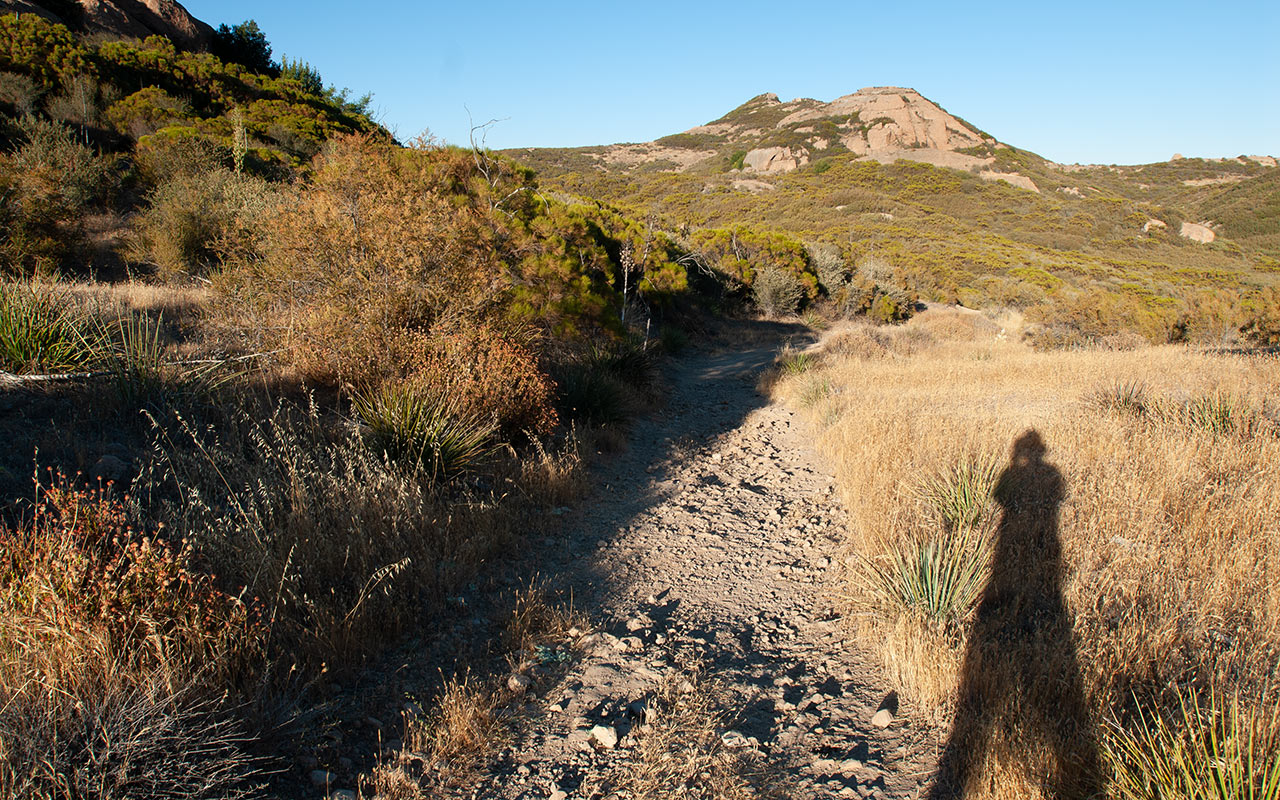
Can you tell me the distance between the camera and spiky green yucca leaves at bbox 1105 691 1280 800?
180cm

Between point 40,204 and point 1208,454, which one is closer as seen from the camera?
point 1208,454

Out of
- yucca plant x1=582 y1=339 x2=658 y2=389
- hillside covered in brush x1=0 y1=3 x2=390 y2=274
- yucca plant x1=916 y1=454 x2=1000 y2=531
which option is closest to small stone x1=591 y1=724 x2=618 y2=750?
yucca plant x1=916 y1=454 x2=1000 y2=531

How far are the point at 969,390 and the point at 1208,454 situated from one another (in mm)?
3788

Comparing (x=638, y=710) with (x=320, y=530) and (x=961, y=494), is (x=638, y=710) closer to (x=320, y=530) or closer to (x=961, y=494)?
(x=320, y=530)

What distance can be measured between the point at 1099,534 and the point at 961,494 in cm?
82

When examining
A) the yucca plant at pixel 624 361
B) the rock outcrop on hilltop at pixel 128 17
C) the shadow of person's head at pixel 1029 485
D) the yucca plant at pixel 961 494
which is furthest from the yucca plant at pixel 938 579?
the rock outcrop on hilltop at pixel 128 17

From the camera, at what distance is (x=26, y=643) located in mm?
2027

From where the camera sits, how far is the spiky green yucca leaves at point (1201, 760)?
1.80 m

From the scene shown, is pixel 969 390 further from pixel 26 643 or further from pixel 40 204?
pixel 40 204

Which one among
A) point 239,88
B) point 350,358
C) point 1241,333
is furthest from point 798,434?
point 239,88

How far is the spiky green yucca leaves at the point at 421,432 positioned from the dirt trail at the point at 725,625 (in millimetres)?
1010

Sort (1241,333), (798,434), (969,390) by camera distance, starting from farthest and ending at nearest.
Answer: (1241,333) → (969,390) → (798,434)

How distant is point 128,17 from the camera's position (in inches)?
874

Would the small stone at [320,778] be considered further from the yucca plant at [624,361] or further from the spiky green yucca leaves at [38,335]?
the yucca plant at [624,361]
